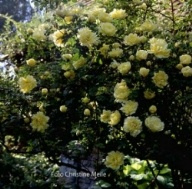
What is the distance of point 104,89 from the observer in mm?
2506

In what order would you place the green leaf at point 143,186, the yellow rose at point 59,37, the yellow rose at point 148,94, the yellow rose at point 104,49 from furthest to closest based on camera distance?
the green leaf at point 143,186 → the yellow rose at point 59,37 → the yellow rose at point 104,49 → the yellow rose at point 148,94

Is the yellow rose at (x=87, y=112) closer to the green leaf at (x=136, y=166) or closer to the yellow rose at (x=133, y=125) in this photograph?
the yellow rose at (x=133, y=125)

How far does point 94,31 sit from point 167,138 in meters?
0.85

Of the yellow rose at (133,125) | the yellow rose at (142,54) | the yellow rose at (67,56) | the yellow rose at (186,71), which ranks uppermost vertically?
the yellow rose at (67,56)

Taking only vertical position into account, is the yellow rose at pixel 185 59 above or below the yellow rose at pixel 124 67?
above

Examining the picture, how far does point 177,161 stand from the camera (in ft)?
9.14

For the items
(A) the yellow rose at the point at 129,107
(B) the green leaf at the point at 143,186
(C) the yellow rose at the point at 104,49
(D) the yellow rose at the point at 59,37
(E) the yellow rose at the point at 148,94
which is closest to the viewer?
(A) the yellow rose at the point at 129,107

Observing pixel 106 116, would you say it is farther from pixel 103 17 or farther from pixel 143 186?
pixel 143 186

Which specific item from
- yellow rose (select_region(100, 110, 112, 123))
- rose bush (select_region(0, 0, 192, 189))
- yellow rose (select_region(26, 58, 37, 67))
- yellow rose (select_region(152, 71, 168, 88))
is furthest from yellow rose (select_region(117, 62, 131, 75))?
yellow rose (select_region(26, 58, 37, 67))

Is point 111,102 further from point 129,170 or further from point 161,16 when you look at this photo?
point 129,170

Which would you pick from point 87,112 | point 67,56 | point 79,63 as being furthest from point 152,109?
point 67,56

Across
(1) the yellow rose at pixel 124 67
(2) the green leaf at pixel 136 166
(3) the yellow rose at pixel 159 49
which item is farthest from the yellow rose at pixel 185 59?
(2) the green leaf at pixel 136 166

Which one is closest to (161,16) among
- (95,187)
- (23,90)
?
(23,90)

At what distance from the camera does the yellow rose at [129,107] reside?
2.28 m
